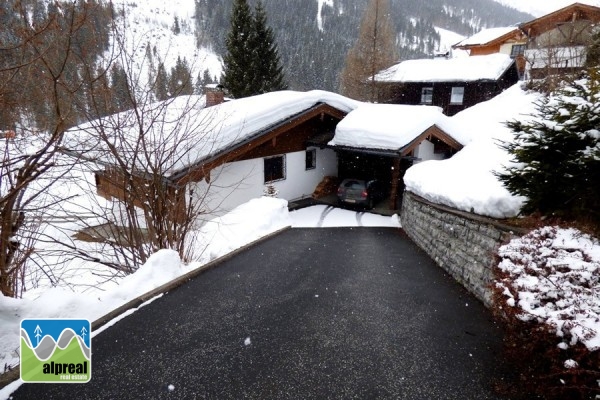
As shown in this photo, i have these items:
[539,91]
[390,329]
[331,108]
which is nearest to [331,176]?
[331,108]

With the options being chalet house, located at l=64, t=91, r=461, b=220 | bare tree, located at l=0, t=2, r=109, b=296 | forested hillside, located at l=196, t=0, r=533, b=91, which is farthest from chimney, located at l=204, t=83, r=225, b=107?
forested hillside, located at l=196, t=0, r=533, b=91

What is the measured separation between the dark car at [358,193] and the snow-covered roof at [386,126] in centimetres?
161

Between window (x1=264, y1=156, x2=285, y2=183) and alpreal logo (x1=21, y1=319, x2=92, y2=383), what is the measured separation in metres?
10.4

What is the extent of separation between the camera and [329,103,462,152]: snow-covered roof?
1401 cm

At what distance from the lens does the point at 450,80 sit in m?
28.1

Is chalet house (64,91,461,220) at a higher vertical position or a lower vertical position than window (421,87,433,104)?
lower

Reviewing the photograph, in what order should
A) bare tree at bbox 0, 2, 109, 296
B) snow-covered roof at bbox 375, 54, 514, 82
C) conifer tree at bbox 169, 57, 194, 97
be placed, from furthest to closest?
snow-covered roof at bbox 375, 54, 514, 82, conifer tree at bbox 169, 57, 194, 97, bare tree at bbox 0, 2, 109, 296

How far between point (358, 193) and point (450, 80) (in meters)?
19.5

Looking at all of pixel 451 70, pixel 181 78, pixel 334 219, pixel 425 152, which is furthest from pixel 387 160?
pixel 451 70

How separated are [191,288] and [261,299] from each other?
127cm

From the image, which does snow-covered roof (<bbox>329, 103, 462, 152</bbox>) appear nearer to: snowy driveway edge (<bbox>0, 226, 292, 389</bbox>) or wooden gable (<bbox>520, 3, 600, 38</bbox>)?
snowy driveway edge (<bbox>0, 226, 292, 389</bbox>)

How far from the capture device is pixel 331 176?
17.6 metres

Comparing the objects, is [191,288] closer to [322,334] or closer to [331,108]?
[322,334]

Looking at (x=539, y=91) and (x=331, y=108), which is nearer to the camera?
(x=331, y=108)
